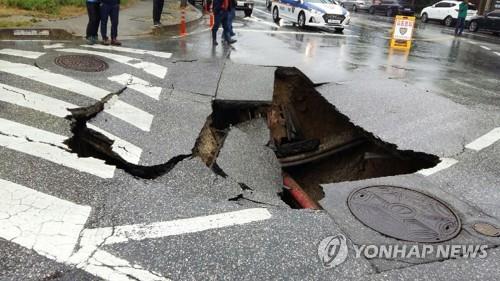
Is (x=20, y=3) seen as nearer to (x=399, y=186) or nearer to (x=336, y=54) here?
(x=336, y=54)

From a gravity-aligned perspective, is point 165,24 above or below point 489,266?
above

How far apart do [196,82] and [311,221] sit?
469cm

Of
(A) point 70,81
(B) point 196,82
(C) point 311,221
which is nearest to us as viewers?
(C) point 311,221

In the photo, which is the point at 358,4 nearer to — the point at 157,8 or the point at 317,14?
the point at 317,14

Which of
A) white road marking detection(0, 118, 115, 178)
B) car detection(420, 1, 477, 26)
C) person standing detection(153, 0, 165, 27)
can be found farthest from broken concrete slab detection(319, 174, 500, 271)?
car detection(420, 1, 477, 26)

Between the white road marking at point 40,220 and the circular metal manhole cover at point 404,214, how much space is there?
2406mm

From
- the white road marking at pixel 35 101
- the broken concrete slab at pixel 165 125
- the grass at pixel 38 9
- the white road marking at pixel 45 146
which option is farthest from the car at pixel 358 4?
the white road marking at pixel 45 146

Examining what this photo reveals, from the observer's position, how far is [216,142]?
6000 mm

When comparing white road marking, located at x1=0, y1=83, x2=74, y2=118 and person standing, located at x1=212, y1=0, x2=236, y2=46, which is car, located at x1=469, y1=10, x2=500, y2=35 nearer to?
person standing, located at x1=212, y1=0, x2=236, y2=46

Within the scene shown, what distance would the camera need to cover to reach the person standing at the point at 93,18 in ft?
33.2

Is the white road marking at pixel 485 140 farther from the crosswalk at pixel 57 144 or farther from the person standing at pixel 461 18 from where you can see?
the person standing at pixel 461 18

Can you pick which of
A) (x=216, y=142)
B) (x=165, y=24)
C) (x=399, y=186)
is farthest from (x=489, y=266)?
(x=165, y=24)

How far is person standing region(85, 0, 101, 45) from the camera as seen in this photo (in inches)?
398

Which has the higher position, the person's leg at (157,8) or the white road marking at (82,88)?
the person's leg at (157,8)
